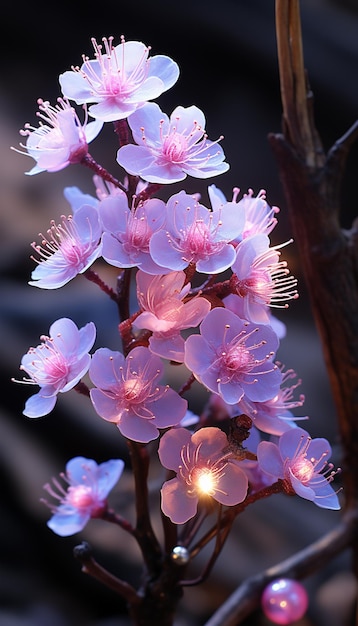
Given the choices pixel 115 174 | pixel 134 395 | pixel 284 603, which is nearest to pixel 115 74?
pixel 134 395

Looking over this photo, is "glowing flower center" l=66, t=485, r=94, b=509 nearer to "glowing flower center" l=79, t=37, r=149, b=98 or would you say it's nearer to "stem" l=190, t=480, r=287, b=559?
"stem" l=190, t=480, r=287, b=559

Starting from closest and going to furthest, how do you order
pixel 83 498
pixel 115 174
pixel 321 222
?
pixel 83 498 → pixel 321 222 → pixel 115 174

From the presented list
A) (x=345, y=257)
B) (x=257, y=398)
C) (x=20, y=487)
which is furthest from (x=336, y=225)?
(x=20, y=487)

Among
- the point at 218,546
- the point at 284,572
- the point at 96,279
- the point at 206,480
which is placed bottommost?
the point at 284,572

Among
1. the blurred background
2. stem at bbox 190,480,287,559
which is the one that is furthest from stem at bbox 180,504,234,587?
the blurred background

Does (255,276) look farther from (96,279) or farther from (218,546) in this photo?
(218,546)
